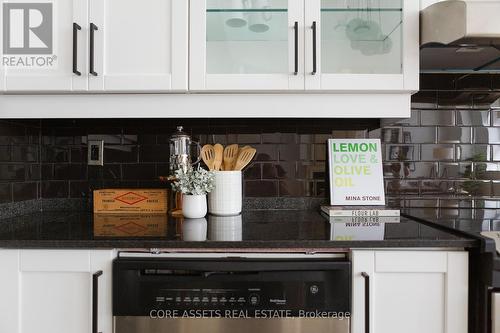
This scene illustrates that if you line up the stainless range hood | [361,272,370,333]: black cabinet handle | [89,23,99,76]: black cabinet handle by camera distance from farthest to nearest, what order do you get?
[89,23,99,76]: black cabinet handle, the stainless range hood, [361,272,370,333]: black cabinet handle

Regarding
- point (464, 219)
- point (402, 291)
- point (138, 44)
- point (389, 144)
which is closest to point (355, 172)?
point (389, 144)

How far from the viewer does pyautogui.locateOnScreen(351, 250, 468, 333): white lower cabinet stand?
3.86ft

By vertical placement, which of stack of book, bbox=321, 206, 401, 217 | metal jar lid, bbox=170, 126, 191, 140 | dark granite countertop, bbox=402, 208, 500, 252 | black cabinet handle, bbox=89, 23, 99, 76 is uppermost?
black cabinet handle, bbox=89, 23, 99, 76

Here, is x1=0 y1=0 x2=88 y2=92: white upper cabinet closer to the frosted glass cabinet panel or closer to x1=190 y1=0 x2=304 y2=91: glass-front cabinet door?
x1=190 y1=0 x2=304 y2=91: glass-front cabinet door

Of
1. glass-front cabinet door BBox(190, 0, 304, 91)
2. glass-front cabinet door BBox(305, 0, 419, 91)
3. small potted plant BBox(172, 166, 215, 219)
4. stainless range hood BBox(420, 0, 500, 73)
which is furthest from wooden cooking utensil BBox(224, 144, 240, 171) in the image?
stainless range hood BBox(420, 0, 500, 73)

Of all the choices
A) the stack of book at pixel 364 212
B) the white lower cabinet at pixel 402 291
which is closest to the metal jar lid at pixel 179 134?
the stack of book at pixel 364 212

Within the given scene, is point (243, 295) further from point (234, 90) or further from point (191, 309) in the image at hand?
point (234, 90)

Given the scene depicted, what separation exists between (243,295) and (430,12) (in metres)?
1.14

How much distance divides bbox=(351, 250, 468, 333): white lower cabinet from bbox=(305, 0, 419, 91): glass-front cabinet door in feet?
2.04

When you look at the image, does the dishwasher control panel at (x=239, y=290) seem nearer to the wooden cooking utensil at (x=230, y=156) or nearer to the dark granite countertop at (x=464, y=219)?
the dark granite countertop at (x=464, y=219)

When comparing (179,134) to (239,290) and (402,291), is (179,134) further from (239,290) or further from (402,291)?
(402,291)

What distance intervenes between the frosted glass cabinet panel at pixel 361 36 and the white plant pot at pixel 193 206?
0.68 meters

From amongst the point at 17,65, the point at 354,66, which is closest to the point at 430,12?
the point at 354,66

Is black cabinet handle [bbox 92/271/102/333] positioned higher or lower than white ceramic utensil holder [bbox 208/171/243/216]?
lower
